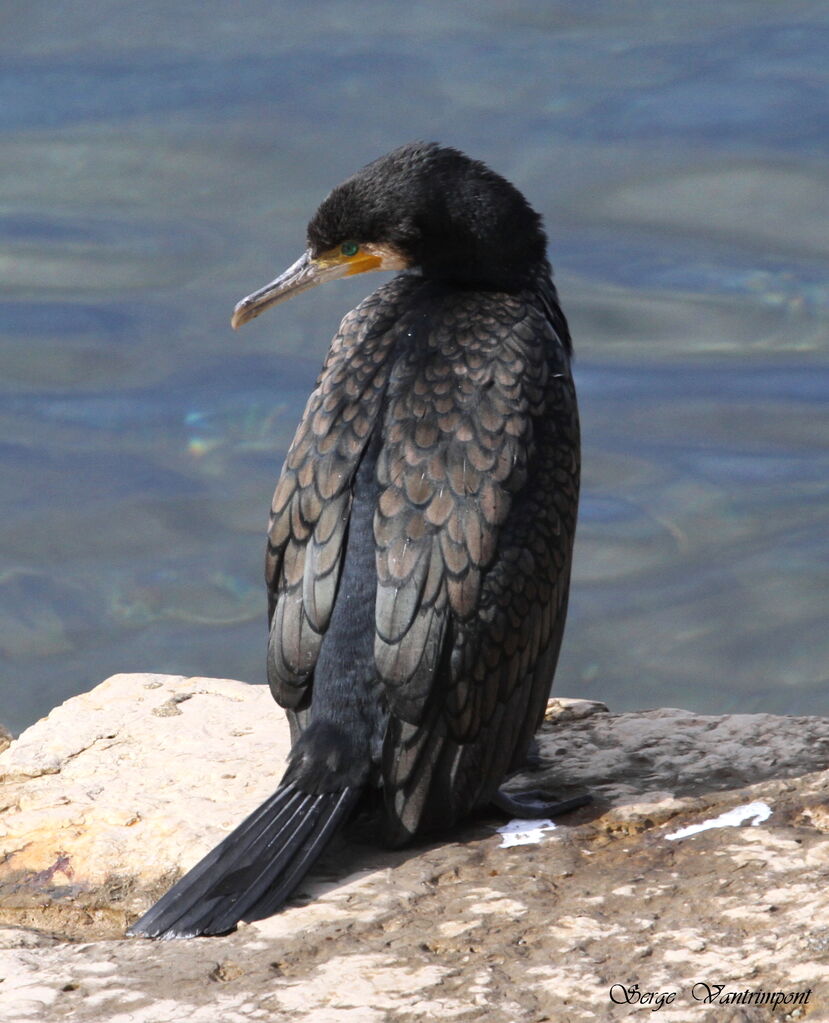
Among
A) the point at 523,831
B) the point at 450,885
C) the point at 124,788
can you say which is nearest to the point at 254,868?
the point at 450,885

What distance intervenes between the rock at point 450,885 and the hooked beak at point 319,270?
47.6 inches

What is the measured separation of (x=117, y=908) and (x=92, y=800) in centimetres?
47

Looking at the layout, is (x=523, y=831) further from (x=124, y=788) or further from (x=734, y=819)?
(x=124, y=788)

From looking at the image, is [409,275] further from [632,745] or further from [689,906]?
[689,906]

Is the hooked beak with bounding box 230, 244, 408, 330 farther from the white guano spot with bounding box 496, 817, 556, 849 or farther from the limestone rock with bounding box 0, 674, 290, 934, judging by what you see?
the white guano spot with bounding box 496, 817, 556, 849

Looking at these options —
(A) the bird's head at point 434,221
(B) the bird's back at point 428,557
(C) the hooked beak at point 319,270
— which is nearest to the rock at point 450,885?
(B) the bird's back at point 428,557

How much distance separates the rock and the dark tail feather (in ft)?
0.17

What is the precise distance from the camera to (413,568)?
394cm

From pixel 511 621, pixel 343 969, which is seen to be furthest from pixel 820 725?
pixel 343 969

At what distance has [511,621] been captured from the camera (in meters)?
4.01

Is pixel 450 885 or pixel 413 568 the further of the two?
pixel 413 568

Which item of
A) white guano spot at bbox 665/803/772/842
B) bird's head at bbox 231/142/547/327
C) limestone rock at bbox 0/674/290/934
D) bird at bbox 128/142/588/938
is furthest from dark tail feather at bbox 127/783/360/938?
bird's head at bbox 231/142/547/327

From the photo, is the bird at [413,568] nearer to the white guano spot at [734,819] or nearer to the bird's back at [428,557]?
the bird's back at [428,557]

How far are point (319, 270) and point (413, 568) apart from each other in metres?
1.21
